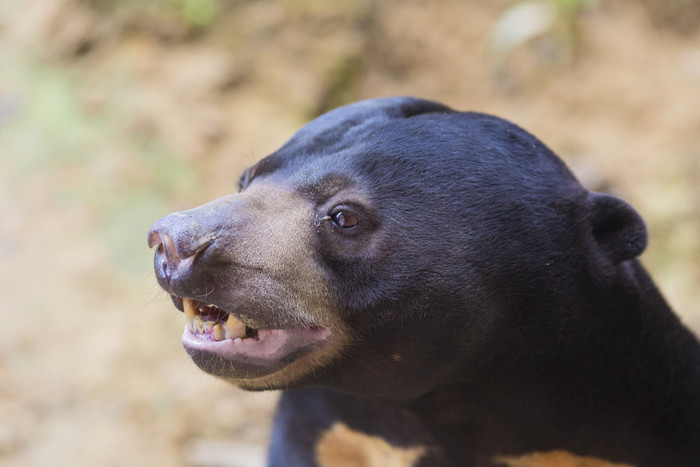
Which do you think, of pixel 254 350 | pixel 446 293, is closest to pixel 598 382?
pixel 446 293

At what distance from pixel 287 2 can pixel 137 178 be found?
1.78 m

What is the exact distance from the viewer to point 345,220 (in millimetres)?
2453

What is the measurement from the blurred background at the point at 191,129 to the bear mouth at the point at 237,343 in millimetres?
1108

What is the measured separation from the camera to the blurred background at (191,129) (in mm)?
4684

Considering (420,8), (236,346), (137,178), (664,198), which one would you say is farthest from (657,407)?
(420,8)

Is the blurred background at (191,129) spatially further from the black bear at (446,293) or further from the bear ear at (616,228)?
the bear ear at (616,228)

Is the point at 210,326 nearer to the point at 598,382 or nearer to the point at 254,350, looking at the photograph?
the point at 254,350

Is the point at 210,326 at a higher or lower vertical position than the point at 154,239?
lower

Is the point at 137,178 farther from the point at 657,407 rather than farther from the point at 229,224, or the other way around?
the point at 657,407

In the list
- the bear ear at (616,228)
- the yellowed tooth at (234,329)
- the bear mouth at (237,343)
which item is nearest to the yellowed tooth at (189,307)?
the bear mouth at (237,343)

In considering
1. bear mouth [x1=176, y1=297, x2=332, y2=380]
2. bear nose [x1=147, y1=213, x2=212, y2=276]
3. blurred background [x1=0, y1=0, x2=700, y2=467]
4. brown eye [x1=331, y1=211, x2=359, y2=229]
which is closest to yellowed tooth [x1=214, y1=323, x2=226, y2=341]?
bear mouth [x1=176, y1=297, x2=332, y2=380]

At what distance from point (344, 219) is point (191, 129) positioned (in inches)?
140

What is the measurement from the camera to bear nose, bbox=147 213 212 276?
2227mm

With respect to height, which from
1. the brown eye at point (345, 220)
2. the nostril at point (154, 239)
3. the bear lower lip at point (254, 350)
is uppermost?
the brown eye at point (345, 220)
